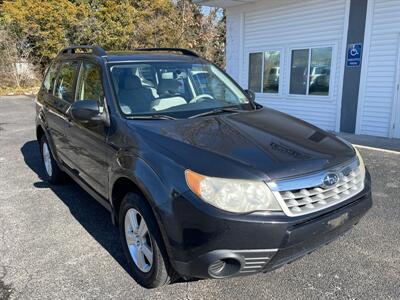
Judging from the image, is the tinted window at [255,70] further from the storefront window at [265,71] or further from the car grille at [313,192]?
the car grille at [313,192]

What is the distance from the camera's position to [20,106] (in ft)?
49.5

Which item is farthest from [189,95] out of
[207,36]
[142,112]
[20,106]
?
[207,36]

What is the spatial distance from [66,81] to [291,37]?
744 cm

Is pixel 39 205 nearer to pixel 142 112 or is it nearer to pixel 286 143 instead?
pixel 142 112

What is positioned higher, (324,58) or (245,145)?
(324,58)

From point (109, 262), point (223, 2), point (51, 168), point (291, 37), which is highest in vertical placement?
point (223, 2)

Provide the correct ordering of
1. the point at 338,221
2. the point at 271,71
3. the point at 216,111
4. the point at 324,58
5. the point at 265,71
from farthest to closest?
the point at 265,71 → the point at 271,71 → the point at 324,58 → the point at 216,111 → the point at 338,221

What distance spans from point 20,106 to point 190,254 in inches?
594

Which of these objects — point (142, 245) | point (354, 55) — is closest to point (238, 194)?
point (142, 245)

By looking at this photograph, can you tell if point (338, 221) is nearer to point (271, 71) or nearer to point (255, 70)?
point (271, 71)

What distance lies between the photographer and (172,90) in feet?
11.6

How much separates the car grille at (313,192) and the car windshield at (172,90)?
1.23 metres

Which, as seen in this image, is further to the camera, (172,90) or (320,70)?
(320,70)

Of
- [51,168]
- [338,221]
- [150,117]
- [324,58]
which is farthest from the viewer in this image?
[324,58]
